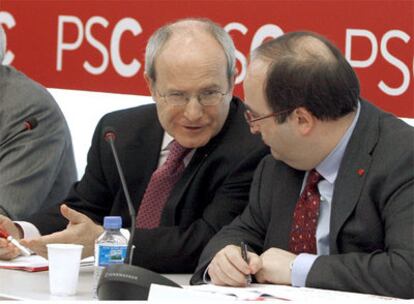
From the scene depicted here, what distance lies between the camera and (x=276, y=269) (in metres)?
2.56

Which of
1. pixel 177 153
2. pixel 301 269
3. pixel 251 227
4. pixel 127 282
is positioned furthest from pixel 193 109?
pixel 127 282

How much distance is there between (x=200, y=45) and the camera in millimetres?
3164

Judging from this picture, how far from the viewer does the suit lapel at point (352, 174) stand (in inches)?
103

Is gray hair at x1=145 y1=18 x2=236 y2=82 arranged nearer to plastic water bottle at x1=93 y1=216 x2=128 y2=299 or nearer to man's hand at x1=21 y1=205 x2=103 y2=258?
man's hand at x1=21 y1=205 x2=103 y2=258

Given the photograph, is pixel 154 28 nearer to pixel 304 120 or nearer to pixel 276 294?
pixel 304 120

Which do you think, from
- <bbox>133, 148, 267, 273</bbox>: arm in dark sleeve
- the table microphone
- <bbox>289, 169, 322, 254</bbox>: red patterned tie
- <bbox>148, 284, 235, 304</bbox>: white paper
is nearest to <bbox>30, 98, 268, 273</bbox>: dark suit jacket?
<bbox>133, 148, 267, 273</bbox>: arm in dark sleeve

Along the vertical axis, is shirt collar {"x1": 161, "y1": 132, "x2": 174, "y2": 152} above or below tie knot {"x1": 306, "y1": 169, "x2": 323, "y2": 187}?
below

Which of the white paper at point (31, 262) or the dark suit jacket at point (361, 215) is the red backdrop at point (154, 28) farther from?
the white paper at point (31, 262)

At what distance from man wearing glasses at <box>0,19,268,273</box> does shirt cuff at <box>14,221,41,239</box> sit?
13mm

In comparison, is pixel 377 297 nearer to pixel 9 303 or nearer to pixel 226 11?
pixel 9 303

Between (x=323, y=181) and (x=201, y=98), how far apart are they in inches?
23.5

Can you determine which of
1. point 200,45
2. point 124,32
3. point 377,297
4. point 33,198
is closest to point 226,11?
point 124,32

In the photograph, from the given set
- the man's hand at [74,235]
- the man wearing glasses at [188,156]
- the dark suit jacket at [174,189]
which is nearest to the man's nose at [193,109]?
the man wearing glasses at [188,156]

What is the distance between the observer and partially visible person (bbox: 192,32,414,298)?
98.3 inches
